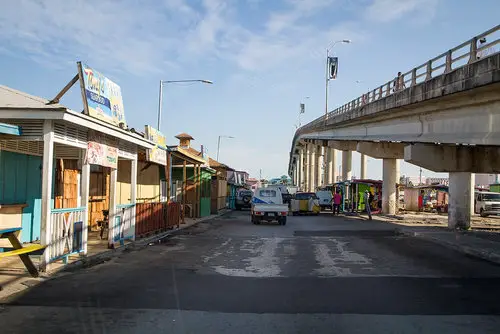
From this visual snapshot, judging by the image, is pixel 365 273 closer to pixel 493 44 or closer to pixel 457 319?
pixel 457 319

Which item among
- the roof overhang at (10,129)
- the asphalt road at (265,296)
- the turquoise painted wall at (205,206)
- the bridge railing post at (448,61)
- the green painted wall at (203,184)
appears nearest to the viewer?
the asphalt road at (265,296)

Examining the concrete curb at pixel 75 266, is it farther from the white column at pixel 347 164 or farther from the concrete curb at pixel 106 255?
the white column at pixel 347 164

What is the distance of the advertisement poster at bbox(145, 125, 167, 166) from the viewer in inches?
741

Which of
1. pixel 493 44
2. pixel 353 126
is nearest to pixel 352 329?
pixel 493 44

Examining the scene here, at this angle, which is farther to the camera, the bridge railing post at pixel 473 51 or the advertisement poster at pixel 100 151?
the bridge railing post at pixel 473 51

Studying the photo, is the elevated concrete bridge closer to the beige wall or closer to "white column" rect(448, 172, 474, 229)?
"white column" rect(448, 172, 474, 229)

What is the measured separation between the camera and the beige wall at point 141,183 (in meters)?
21.7

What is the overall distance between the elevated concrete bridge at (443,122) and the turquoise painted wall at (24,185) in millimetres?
14043

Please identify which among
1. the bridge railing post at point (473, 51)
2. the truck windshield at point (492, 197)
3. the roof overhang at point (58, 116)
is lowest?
the truck windshield at point (492, 197)

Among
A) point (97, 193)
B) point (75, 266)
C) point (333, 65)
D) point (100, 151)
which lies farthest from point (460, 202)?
point (333, 65)

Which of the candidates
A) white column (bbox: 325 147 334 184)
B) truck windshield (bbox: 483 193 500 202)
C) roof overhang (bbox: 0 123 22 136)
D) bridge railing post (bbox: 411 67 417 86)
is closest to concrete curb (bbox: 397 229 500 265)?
bridge railing post (bbox: 411 67 417 86)

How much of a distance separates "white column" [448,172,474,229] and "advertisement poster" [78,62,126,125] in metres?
18.9

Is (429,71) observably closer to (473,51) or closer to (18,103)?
(473,51)

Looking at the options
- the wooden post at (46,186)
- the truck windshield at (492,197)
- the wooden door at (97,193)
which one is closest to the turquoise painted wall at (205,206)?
the wooden door at (97,193)
